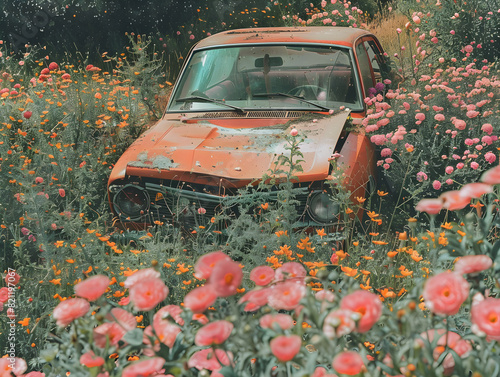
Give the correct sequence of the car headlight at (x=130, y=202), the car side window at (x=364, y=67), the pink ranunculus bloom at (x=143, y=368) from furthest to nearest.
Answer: the car side window at (x=364, y=67) < the car headlight at (x=130, y=202) < the pink ranunculus bloom at (x=143, y=368)

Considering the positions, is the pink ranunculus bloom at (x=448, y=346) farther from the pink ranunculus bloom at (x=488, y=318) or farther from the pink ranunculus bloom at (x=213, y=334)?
the pink ranunculus bloom at (x=213, y=334)

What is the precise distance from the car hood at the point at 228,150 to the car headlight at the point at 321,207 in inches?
4.6

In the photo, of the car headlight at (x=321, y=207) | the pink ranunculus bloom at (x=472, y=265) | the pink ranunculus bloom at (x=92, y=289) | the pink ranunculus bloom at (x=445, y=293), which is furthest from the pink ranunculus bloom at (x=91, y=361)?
the car headlight at (x=321, y=207)

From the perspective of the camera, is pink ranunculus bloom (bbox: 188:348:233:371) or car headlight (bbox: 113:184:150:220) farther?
car headlight (bbox: 113:184:150:220)

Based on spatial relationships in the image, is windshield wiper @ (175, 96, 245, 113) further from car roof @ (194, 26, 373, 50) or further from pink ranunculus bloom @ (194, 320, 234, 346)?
pink ranunculus bloom @ (194, 320, 234, 346)

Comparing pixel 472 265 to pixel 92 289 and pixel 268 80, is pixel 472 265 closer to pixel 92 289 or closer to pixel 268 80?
Result: pixel 92 289

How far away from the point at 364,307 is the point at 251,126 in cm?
279

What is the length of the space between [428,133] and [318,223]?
1463 millimetres

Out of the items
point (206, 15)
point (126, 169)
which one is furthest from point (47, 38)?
point (126, 169)

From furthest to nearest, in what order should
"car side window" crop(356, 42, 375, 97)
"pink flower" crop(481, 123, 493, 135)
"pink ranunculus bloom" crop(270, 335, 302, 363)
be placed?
"car side window" crop(356, 42, 375, 97) < "pink flower" crop(481, 123, 493, 135) < "pink ranunculus bloom" crop(270, 335, 302, 363)

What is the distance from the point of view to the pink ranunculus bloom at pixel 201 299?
1.14 m

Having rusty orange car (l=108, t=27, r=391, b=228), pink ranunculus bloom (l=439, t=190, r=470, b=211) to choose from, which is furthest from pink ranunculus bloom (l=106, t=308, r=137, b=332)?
rusty orange car (l=108, t=27, r=391, b=228)

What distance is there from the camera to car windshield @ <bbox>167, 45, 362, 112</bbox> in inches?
164

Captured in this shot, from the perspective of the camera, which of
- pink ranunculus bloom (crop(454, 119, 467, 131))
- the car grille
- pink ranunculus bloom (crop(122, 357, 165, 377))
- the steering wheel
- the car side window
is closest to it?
pink ranunculus bloom (crop(122, 357, 165, 377))
